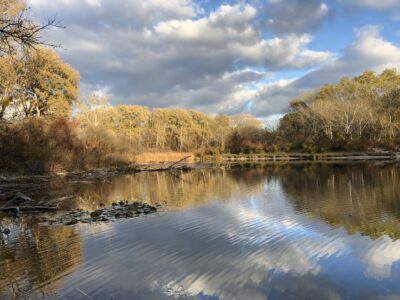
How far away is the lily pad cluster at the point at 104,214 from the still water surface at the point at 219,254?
0.70 metres

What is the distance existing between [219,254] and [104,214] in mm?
6595

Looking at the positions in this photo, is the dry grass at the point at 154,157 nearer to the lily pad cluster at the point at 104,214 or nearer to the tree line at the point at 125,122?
the tree line at the point at 125,122

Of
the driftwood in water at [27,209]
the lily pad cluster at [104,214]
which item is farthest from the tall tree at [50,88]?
the lily pad cluster at [104,214]

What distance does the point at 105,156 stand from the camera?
129ft

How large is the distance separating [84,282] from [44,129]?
2614 cm

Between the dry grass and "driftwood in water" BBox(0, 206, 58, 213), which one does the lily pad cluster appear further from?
the dry grass

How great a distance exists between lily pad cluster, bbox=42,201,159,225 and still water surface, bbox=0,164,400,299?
70cm

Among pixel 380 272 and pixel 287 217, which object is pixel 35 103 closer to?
pixel 287 217

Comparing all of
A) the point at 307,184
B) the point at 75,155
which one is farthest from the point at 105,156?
the point at 307,184

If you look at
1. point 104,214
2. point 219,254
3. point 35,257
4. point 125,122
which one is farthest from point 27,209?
point 125,122

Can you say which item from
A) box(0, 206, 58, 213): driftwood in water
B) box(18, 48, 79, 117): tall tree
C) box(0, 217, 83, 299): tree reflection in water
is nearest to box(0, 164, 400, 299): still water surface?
box(0, 217, 83, 299): tree reflection in water

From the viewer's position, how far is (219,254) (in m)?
9.05

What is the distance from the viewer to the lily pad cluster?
523 inches

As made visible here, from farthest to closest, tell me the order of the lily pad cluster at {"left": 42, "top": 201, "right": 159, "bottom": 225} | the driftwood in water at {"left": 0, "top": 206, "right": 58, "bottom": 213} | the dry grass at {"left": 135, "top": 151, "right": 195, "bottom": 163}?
the dry grass at {"left": 135, "top": 151, "right": 195, "bottom": 163}
the driftwood in water at {"left": 0, "top": 206, "right": 58, "bottom": 213}
the lily pad cluster at {"left": 42, "top": 201, "right": 159, "bottom": 225}
